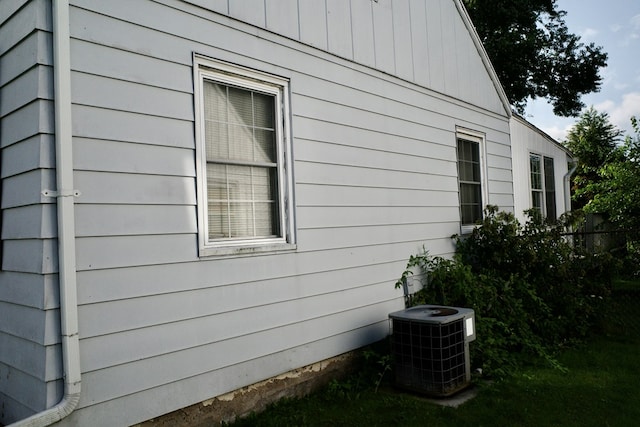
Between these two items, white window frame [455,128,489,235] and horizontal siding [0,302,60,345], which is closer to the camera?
horizontal siding [0,302,60,345]

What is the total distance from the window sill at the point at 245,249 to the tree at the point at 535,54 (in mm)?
14689

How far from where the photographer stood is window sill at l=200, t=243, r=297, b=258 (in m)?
3.71

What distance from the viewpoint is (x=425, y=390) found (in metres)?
4.41

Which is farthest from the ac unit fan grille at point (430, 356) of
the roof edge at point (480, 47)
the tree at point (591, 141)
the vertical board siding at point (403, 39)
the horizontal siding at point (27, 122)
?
the tree at point (591, 141)

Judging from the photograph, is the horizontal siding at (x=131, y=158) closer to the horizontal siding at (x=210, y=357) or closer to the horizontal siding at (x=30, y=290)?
the horizontal siding at (x=30, y=290)

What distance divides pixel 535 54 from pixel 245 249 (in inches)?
656

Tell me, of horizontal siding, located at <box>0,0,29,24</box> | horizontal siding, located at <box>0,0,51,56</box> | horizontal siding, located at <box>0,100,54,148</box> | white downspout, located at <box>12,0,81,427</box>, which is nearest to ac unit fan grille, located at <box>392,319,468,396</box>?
white downspout, located at <box>12,0,81,427</box>

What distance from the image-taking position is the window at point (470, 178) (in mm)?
7199

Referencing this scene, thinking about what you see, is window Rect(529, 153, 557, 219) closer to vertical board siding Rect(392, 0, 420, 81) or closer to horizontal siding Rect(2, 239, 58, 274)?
vertical board siding Rect(392, 0, 420, 81)

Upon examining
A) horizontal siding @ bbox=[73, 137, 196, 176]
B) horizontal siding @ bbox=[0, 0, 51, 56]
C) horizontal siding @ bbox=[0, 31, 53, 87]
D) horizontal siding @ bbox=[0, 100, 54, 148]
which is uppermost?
horizontal siding @ bbox=[0, 0, 51, 56]

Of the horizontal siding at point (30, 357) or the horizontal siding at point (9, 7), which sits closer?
the horizontal siding at point (30, 357)

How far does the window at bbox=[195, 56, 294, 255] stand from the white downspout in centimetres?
96

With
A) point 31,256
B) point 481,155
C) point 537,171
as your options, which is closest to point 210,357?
point 31,256

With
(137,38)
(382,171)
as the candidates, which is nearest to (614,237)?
(382,171)
